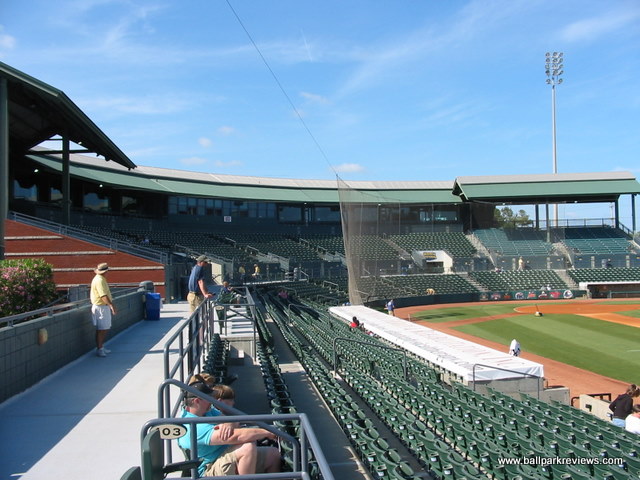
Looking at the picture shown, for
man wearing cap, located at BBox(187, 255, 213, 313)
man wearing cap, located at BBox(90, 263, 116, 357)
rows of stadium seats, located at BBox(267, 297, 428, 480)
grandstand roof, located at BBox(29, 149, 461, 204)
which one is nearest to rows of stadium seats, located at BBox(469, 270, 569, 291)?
grandstand roof, located at BBox(29, 149, 461, 204)

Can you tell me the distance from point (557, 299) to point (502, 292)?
15.2 feet

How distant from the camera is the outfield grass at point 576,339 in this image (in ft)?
62.2

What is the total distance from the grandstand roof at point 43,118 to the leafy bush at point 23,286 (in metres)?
10.2

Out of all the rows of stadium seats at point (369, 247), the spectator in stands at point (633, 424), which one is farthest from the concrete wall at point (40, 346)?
the rows of stadium seats at point (369, 247)

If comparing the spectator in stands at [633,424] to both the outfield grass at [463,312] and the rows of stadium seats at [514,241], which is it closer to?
the outfield grass at [463,312]

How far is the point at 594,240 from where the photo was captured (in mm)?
51281

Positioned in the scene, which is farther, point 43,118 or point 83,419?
point 43,118

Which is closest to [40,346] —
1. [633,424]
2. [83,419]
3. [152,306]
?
[83,419]

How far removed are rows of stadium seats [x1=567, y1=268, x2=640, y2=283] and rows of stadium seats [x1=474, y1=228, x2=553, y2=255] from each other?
4.39m

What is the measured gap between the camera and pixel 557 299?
43.3 m

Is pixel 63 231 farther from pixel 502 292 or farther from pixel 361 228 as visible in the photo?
pixel 502 292

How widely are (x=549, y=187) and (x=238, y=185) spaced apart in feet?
105

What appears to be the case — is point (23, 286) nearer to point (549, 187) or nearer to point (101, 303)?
point (101, 303)

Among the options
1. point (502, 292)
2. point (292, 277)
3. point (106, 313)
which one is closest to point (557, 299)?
point (502, 292)
